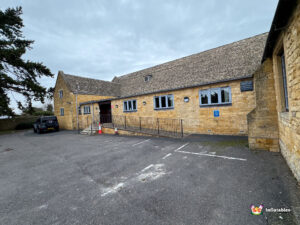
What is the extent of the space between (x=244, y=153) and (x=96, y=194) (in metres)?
5.52

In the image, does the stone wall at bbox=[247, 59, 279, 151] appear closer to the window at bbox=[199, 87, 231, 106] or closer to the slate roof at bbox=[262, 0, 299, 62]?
the slate roof at bbox=[262, 0, 299, 62]

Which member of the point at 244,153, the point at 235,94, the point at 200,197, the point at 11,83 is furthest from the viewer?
the point at 11,83

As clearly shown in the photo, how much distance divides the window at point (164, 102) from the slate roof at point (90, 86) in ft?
36.1

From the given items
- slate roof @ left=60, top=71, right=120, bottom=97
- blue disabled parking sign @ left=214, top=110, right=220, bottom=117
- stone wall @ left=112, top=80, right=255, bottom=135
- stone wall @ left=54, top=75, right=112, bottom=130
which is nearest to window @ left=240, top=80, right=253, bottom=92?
stone wall @ left=112, top=80, right=255, bottom=135

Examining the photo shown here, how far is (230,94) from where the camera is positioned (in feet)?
27.4

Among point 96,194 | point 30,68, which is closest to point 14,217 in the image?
point 96,194

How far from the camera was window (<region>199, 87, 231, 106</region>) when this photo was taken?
8.49m

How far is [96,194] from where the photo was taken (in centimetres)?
314

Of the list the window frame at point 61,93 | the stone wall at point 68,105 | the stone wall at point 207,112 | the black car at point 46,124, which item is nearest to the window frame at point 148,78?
the stone wall at point 207,112

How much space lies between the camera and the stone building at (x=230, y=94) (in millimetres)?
3232

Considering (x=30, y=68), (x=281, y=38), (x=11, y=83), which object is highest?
(x=30, y=68)

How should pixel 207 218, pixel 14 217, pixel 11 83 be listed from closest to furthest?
pixel 207 218 → pixel 14 217 → pixel 11 83

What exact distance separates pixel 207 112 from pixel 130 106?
24.0ft

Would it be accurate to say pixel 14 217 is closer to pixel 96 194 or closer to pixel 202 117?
pixel 96 194
